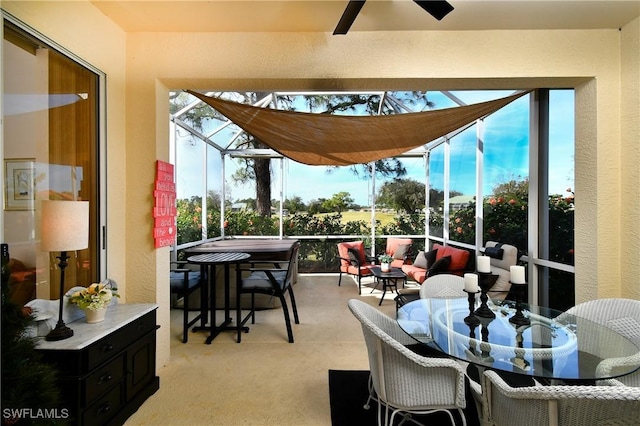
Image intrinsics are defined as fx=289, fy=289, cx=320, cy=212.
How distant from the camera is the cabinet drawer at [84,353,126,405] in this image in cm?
158

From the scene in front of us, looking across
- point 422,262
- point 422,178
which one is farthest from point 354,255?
point 422,178

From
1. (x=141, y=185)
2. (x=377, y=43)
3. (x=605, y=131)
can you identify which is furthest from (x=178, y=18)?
(x=605, y=131)

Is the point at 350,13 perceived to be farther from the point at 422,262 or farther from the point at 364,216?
the point at 364,216

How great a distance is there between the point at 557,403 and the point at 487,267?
3.02 ft

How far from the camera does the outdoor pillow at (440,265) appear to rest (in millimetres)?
4133

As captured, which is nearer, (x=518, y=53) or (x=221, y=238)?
(x=518, y=53)

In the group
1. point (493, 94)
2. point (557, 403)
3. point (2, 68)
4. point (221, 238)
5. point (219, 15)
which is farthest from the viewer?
point (221, 238)

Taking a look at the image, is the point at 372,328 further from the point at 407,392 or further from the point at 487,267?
the point at 487,267

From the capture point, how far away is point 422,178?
6406 millimetres

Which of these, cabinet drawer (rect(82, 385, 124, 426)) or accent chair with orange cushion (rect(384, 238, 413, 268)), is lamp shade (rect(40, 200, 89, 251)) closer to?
cabinet drawer (rect(82, 385, 124, 426))

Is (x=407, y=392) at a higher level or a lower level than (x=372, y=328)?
lower

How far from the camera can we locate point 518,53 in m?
2.37

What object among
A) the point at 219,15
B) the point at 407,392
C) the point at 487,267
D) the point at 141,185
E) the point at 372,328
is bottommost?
the point at 407,392

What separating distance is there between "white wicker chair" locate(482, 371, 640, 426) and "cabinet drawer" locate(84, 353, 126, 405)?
6.76ft
